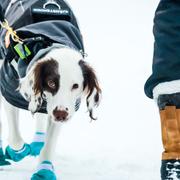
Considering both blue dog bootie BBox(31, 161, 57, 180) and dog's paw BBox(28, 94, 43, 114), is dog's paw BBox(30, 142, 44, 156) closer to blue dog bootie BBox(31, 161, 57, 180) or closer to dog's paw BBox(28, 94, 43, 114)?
blue dog bootie BBox(31, 161, 57, 180)

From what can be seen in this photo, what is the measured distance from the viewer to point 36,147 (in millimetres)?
3896

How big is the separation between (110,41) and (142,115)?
3715mm

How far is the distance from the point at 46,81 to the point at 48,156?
53cm

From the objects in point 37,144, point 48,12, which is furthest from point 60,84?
point 37,144

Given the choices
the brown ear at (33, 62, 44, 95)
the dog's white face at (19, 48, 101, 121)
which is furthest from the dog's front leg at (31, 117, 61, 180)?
the brown ear at (33, 62, 44, 95)

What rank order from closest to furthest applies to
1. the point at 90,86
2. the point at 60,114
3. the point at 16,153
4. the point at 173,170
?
the point at 173,170
the point at 60,114
the point at 90,86
the point at 16,153

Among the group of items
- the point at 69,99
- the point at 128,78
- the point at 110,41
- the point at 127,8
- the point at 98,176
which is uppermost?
the point at 127,8

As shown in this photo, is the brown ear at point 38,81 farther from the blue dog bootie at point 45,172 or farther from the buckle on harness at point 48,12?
the buckle on harness at point 48,12

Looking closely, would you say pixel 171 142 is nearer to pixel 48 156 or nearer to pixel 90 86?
pixel 90 86

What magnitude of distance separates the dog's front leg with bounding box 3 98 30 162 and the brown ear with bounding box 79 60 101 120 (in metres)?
0.62

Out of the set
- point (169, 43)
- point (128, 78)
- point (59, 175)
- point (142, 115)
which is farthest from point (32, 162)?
point (128, 78)

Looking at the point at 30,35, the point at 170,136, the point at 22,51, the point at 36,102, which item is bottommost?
the point at 170,136

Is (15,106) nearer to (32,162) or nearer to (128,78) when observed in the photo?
(32,162)

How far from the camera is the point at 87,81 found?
3297mm
